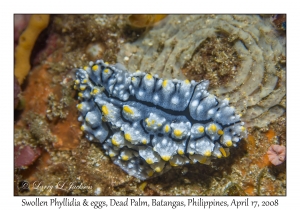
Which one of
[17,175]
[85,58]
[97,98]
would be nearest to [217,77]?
[97,98]

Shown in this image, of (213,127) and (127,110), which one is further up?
(127,110)

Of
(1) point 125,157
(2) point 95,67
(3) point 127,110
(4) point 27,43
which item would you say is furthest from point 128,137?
(4) point 27,43

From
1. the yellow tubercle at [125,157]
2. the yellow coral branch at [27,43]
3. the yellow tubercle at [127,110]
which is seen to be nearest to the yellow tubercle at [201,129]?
the yellow tubercle at [127,110]

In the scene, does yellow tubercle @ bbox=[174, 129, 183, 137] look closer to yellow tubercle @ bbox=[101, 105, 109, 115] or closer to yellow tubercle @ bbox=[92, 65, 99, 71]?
yellow tubercle @ bbox=[101, 105, 109, 115]

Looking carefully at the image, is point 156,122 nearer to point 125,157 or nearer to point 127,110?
point 127,110

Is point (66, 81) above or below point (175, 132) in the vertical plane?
above

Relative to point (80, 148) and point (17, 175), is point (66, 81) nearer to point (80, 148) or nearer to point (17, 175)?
point (80, 148)
